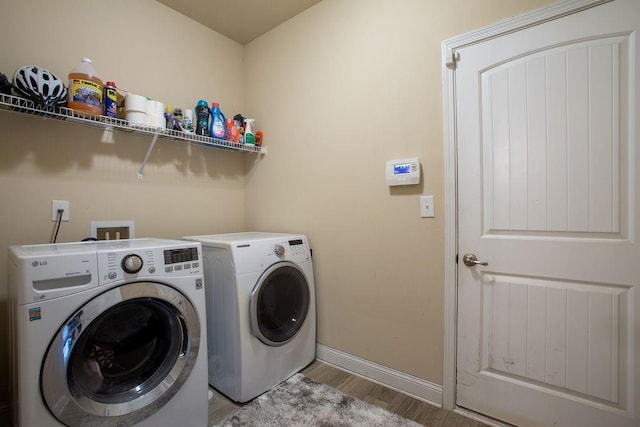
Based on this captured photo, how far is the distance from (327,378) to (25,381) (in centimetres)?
147

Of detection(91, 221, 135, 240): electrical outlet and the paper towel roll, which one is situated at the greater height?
the paper towel roll

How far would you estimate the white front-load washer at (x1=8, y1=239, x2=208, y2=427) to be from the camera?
103cm

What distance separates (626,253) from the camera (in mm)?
1213

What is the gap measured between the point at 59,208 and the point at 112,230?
0.28 meters

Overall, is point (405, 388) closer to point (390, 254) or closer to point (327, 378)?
point (327, 378)

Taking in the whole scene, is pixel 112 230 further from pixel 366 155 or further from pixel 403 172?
pixel 403 172

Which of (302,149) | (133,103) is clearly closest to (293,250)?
(302,149)

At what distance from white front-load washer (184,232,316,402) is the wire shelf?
0.70 m

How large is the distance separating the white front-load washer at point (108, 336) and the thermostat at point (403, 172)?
113 centimetres

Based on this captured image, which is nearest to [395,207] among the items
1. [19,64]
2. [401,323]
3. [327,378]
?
[401,323]

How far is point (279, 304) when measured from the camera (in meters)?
1.89

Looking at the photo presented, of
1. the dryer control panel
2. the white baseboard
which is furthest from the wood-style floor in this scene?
the dryer control panel

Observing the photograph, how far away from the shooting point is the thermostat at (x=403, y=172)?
1682 mm

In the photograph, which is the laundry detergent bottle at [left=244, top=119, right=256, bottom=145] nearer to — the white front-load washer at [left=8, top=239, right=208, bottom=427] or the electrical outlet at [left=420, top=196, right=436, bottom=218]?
the white front-load washer at [left=8, top=239, right=208, bottom=427]
